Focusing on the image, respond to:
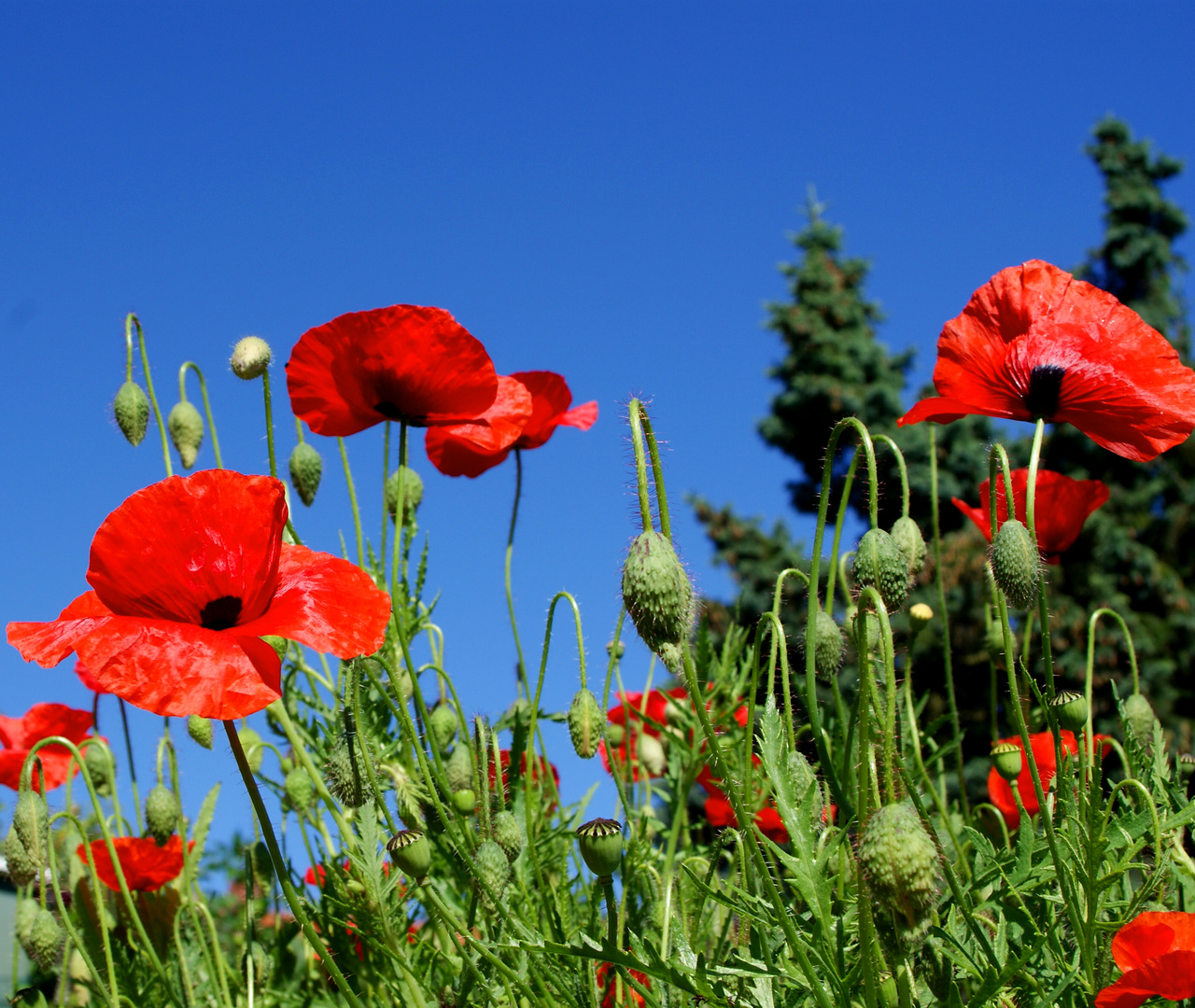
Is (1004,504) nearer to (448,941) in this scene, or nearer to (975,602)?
(448,941)

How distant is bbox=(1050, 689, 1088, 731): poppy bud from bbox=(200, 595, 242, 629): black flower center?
39.1 inches

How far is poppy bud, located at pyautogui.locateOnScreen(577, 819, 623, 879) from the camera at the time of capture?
125cm

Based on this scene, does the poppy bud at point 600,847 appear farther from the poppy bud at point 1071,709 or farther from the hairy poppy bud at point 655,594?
the poppy bud at point 1071,709

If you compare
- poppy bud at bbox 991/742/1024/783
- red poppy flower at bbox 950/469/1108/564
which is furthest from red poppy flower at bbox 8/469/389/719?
red poppy flower at bbox 950/469/1108/564

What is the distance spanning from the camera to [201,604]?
1305mm

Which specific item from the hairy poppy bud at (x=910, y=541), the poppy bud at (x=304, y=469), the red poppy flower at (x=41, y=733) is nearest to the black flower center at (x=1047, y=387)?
the hairy poppy bud at (x=910, y=541)

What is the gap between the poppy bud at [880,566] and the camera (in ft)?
4.68

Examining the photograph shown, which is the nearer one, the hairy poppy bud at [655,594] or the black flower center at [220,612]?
the hairy poppy bud at [655,594]

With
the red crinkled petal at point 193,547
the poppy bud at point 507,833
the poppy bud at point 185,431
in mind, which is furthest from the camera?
the poppy bud at point 185,431

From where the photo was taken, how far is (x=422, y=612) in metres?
2.24

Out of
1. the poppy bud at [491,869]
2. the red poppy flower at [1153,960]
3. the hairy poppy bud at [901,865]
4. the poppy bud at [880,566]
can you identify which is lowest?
the red poppy flower at [1153,960]

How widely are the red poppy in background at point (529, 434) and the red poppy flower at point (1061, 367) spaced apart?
0.88 metres

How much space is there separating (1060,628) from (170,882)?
42.4 feet

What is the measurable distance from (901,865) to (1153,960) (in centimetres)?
40
